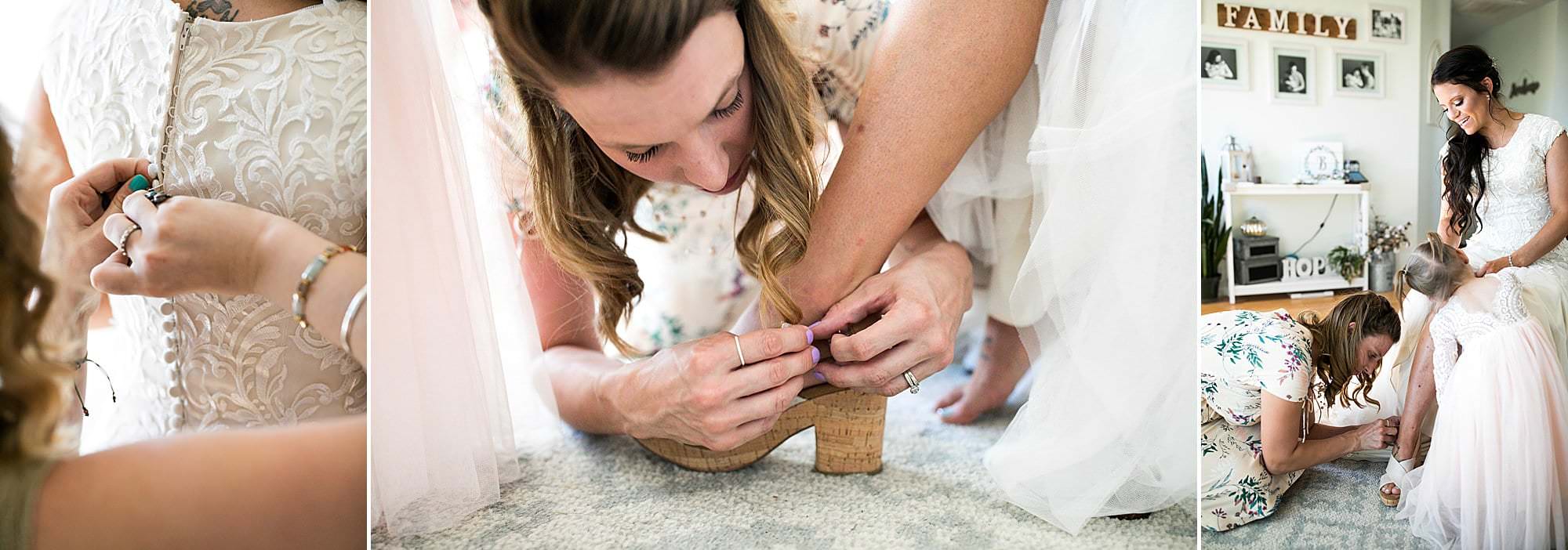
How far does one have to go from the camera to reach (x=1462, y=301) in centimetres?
74

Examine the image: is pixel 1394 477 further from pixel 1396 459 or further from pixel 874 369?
pixel 874 369

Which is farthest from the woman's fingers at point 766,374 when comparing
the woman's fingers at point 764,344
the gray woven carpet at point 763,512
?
the gray woven carpet at point 763,512

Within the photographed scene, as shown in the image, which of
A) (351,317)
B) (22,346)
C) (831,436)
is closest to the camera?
(22,346)

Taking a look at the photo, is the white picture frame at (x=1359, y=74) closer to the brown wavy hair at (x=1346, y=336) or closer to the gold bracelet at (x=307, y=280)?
the brown wavy hair at (x=1346, y=336)

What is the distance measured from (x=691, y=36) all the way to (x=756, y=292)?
44 cm

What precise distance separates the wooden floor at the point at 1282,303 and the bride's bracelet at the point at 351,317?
0.84m

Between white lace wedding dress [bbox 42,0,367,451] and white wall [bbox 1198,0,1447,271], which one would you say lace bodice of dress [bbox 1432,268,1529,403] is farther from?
white lace wedding dress [bbox 42,0,367,451]

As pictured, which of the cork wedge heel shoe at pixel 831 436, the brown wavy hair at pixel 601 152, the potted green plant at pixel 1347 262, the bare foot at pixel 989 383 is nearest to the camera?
the brown wavy hair at pixel 601 152

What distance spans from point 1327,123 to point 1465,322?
225 mm

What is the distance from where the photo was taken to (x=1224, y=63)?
0.82 meters

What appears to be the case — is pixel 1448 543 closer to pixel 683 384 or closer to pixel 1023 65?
pixel 1023 65

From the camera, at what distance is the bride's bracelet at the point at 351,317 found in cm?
68

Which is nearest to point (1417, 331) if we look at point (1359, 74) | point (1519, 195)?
point (1519, 195)

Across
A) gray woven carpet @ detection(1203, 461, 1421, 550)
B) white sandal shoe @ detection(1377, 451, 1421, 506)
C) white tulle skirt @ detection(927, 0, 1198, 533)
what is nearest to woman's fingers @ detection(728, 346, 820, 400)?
white tulle skirt @ detection(927, 0, 1198, 533)
